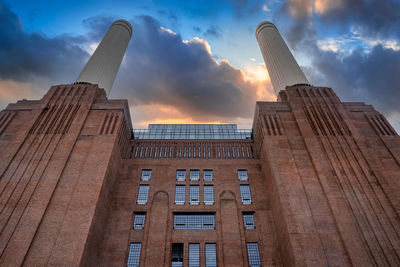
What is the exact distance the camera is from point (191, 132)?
178 ft

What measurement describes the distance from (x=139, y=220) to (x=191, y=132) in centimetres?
2792

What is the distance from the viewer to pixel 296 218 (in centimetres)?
2414

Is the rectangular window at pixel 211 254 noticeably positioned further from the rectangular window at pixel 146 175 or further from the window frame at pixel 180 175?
the rectangular window at pixel 146 175

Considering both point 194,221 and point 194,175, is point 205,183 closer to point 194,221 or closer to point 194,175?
point 194,175

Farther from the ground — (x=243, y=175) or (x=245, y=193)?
(x=243, y=175)

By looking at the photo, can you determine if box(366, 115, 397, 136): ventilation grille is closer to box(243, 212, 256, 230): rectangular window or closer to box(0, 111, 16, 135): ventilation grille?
box(243, 212, 256, 230): rectangular window

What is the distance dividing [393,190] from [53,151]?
39.7 m

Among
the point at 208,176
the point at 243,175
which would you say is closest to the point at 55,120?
the point at 208,176

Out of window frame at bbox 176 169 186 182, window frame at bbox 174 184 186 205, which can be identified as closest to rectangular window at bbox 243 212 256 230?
window frame at bbox 174 184 186 205

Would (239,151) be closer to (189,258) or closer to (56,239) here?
(189,258)

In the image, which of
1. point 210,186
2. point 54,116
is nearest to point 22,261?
point 54,116

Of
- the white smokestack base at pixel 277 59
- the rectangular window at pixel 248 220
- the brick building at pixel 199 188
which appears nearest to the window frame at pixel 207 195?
the brick building at pixel 199 188

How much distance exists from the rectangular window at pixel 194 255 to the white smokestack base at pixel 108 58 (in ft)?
101

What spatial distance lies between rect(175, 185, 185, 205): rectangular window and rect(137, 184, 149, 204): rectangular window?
401 cm
